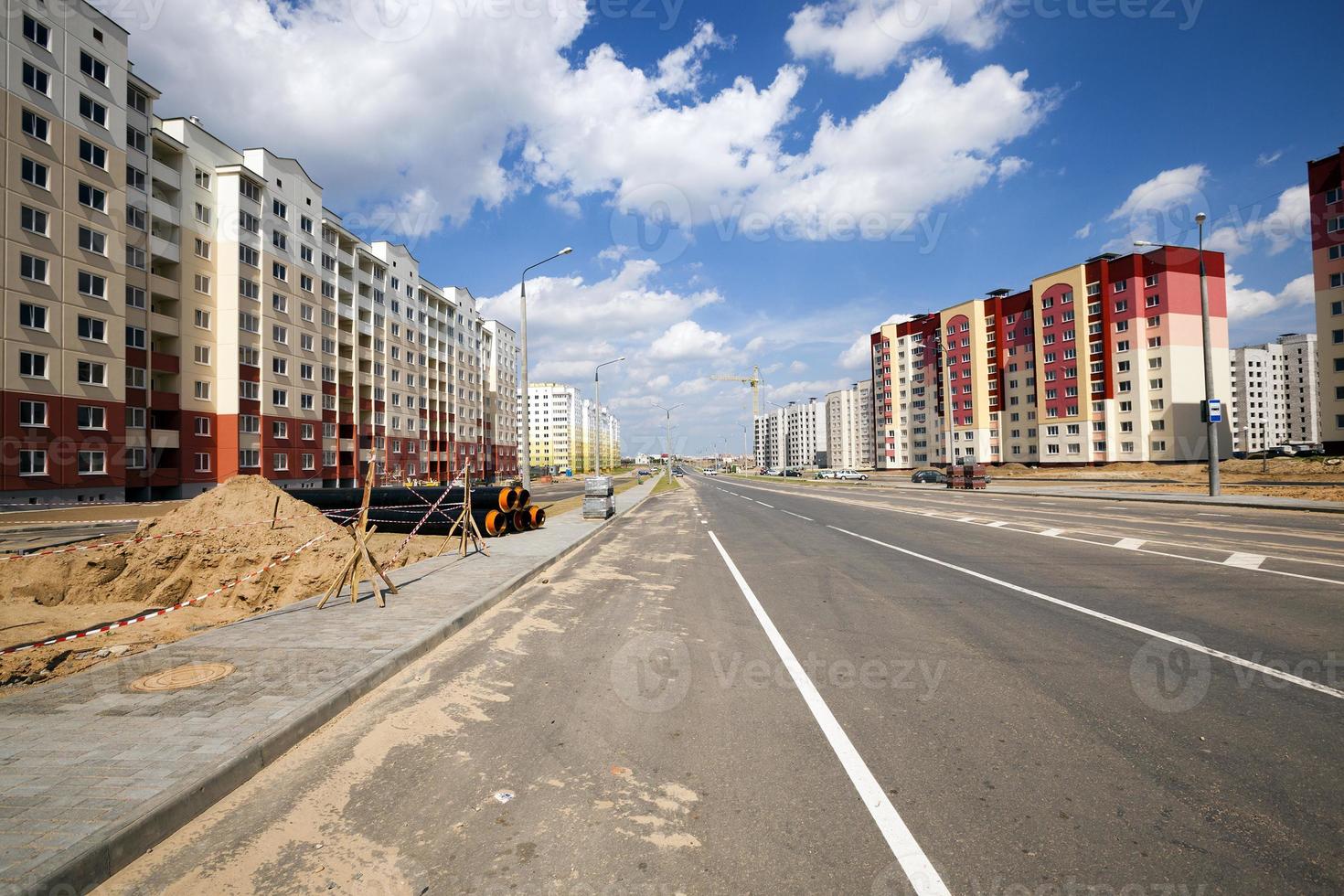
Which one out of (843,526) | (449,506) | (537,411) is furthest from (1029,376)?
(537,411)

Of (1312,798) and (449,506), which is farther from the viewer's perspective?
(449,506)

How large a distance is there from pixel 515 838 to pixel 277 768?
2041 mm

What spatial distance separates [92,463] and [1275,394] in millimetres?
182626

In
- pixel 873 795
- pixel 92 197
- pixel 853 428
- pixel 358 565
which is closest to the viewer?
pixel 873 795

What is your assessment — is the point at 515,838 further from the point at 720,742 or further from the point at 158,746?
the point at 158,746

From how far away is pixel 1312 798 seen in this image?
3191 mm

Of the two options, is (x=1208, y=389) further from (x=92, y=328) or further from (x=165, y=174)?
(x=165, y=174)

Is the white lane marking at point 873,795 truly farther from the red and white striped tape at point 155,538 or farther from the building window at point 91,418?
the building window at point 91,418

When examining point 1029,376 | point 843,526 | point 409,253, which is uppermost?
point 409,253

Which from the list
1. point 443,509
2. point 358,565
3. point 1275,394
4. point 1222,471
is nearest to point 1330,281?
point 1222,471

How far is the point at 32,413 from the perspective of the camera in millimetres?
27391

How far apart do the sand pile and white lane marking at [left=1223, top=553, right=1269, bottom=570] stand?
15.5 metres

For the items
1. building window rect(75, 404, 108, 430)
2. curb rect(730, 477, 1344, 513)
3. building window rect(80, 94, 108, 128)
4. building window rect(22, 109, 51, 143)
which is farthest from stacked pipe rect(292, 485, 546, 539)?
building window rect(80, 94, 108, 128)

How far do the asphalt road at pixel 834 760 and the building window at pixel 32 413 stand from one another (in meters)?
33.2
